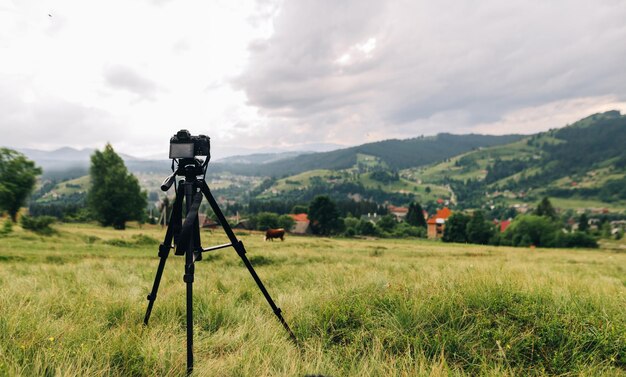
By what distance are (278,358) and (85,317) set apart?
285cm

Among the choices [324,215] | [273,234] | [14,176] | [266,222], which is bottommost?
[266,222]

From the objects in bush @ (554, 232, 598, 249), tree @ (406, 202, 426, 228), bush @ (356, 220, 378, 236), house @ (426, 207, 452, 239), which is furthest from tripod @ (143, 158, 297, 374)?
house @ (426, 207, 452, 239)

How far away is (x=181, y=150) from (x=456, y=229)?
85.5m

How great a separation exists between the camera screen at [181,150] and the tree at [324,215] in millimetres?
76424

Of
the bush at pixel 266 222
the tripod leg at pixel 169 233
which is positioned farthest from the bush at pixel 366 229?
the tripod leg at pixel 169 233

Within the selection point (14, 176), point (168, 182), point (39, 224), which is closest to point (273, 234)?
point (39, 224)

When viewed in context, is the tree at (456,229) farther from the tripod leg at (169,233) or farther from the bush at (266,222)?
the tripod leg at (169,233)

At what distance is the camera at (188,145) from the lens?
11.8 ft

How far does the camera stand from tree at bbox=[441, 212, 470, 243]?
255 feet

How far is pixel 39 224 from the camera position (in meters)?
26.6

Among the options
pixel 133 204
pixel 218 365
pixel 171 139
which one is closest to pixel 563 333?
pixel 218 365

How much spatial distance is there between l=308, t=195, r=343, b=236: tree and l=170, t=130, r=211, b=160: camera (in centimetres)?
7631

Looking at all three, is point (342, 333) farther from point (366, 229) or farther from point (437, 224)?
point (437, 224)

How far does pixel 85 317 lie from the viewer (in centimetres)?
412
